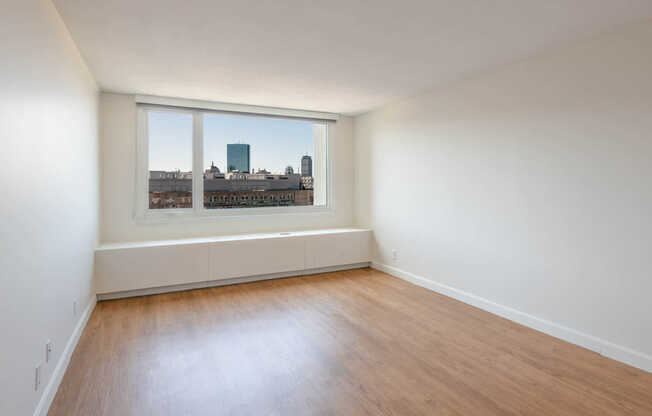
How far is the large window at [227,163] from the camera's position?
463 centimetres

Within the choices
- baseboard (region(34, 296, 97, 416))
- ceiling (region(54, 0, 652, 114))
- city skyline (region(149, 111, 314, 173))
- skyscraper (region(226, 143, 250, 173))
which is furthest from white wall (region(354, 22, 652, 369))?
baseboard (region(34, 296, 97, 416))

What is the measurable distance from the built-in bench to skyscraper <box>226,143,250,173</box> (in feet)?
3.26

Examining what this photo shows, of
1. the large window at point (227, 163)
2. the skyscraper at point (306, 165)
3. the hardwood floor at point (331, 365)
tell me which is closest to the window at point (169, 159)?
the large window at point (227, 163)

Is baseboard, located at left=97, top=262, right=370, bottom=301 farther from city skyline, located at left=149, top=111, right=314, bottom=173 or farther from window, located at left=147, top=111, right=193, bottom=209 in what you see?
city skyline, located at left=149, top=111, right=314, bottom=173

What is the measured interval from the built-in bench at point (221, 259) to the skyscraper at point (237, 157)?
0.99 metres

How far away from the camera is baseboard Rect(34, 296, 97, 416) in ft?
6.32

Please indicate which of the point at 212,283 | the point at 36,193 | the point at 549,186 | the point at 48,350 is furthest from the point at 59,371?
the point at 549,186

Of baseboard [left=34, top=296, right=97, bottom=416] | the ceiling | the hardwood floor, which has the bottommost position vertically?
the hardwood floor

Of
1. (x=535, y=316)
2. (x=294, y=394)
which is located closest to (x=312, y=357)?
(x=294, y=394)

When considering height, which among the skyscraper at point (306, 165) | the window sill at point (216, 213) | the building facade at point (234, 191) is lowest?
the window sill at point (216, 213)

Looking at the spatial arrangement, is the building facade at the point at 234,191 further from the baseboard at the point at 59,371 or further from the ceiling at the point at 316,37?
the baseboard at the point at 59,371

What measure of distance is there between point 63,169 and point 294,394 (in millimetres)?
2209

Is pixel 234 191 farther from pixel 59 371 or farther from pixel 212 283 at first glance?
pixel 59 371

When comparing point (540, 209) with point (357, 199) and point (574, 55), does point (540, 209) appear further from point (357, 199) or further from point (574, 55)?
point (357, 199)
